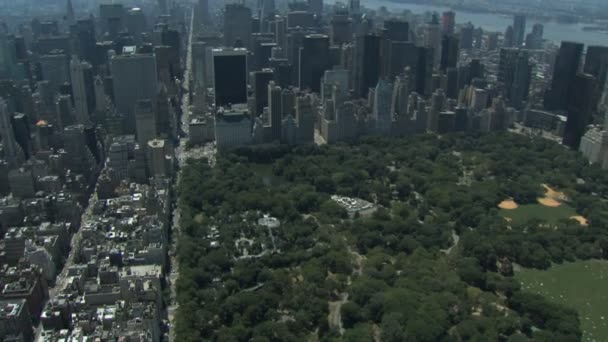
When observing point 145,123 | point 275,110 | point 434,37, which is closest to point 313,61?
point 275,110

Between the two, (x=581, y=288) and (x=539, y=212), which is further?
(x=539, y=212)

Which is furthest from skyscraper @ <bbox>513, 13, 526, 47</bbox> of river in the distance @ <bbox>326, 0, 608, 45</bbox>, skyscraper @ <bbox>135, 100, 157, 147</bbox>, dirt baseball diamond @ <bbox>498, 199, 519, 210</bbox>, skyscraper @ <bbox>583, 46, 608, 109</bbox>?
skyscraper @ <bbox>135, 100, 157, 147</bbox>

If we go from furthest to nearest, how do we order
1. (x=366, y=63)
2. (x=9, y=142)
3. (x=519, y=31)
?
1. (x=519, y=31)
2. (x=366, y=63)
3. (x=9, y=142)

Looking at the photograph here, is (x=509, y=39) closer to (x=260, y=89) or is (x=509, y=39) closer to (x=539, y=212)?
(x=260, y=89)

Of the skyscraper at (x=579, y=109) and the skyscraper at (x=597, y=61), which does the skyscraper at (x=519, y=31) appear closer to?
the skyscraper at (x=597, y=61)

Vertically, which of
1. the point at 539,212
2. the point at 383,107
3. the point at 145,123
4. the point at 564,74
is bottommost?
the point at 539,212

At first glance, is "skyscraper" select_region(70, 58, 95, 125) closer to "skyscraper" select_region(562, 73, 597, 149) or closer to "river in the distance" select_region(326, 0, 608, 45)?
"skyscraper" select_region(562, 73, 597, 149)

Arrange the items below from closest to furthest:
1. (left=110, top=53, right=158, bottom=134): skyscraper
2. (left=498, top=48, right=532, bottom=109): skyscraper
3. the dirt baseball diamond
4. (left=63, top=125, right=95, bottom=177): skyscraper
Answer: the dirt baseball diamond → (left=63, top=125, right=95, bottom=177): skyscraper → (left=110, top=53, right=158, bottom=134): skyscraper → (left=498, top=48, right=532, bottom=109): skyscraper
